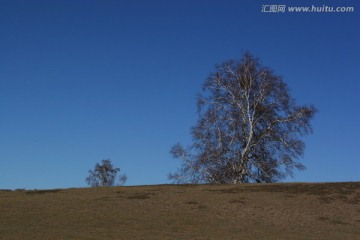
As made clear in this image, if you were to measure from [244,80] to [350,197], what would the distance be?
1757 cm

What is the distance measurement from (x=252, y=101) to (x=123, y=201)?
20.8 metres

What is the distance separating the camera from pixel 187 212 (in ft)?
107

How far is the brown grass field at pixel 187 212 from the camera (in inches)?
998

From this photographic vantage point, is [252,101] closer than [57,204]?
No

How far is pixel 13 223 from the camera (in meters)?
26.5

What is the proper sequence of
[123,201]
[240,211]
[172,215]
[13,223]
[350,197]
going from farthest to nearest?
[350,197], [123,201], [240,211], [172,215], [13,223]

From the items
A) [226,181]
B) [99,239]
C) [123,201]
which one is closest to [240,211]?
[123,201]

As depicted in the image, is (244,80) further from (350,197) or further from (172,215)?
(172,215)

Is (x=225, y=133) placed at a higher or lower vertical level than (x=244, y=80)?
lower

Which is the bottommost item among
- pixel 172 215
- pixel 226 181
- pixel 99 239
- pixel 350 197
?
pixel 99 239

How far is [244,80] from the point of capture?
170ft

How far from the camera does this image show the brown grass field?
25.4 m

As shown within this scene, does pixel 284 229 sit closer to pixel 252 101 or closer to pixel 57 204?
pixel 57 204

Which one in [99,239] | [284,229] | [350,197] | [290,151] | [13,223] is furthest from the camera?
[290,151]
